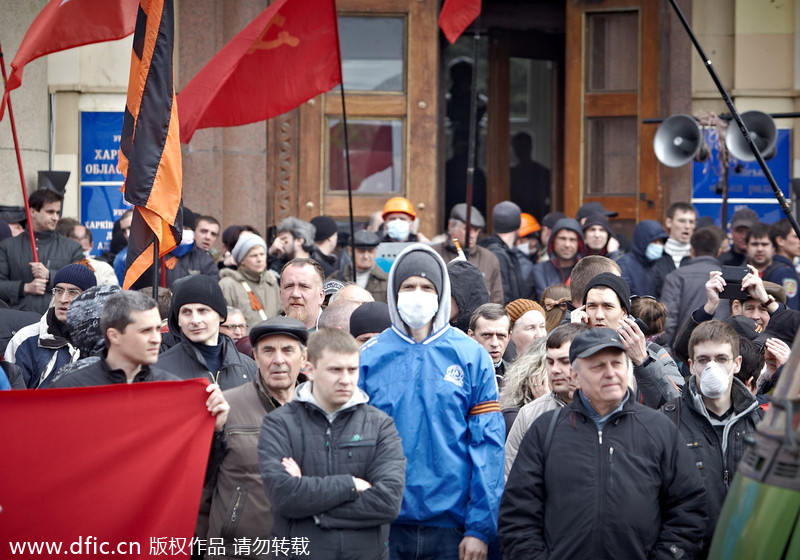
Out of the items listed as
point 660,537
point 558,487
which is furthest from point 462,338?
point 660,537

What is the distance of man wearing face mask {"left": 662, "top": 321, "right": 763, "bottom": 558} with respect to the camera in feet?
18.6

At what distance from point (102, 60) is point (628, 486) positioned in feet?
33.0

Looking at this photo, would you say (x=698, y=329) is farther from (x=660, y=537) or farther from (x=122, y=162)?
(x=122, y=162)

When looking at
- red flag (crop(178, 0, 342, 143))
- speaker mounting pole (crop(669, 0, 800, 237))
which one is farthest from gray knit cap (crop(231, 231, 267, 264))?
speaker mounting pole (crop(669, 0, 800, 237))

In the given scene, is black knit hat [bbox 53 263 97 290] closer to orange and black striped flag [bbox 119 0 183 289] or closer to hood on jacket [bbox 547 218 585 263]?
orange and black striped flag [bbox 119 0 183 289]

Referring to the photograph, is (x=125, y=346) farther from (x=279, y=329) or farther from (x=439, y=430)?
(x=439, y=430)

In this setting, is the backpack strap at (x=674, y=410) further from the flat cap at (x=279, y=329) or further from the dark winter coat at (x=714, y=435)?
the flat cap at (x=279, y=329)

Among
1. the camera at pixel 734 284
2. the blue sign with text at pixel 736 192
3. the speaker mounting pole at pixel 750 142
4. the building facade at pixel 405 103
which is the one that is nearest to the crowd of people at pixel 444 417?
the camera at pixel 734 284

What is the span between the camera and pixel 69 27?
8.90m

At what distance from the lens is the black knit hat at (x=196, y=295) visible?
20.8ft

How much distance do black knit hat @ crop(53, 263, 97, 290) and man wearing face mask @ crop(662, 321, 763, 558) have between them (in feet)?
13.0

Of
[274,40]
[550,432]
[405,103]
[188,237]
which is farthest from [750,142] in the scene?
[405,103]

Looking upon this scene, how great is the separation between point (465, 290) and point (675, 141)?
5157 millimetres

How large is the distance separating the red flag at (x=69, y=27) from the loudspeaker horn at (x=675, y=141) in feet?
18.0
